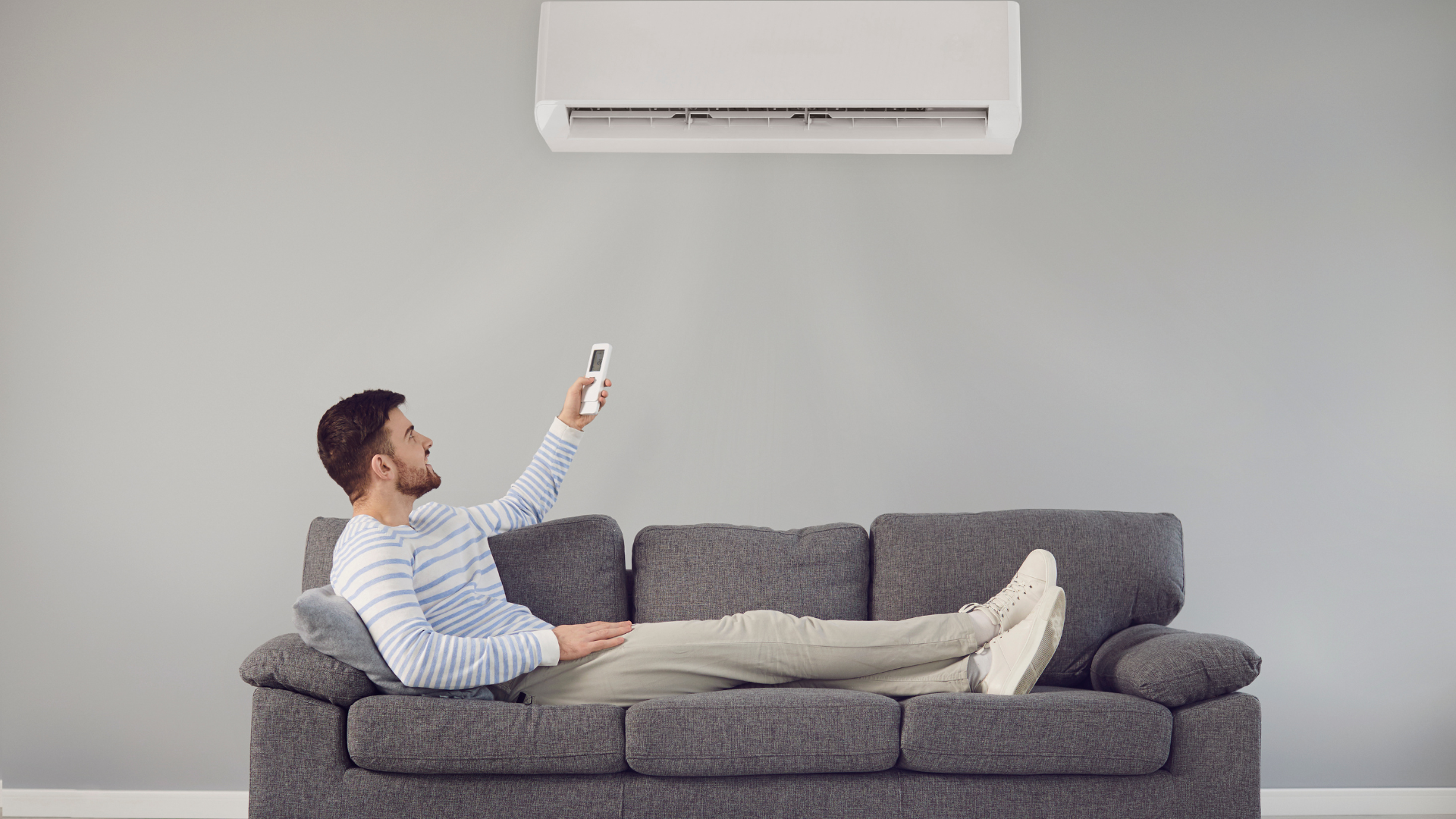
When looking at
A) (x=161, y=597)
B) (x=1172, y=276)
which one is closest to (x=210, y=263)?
(x=161, y=597)

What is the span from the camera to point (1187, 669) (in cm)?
183

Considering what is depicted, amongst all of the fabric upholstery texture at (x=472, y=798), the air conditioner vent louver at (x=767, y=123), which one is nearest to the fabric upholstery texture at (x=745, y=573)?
the fabric upholstery texture at (x=472, y=798)

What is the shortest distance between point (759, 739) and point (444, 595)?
702 millimetres

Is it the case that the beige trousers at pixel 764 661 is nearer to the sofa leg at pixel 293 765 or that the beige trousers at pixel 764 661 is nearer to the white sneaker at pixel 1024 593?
the white sneaker at pixel 1024 593

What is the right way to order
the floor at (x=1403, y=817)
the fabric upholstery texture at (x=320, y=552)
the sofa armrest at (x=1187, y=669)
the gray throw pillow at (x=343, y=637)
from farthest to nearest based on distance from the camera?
the floor at (x=1403, y=817), the fabric upholstery texture at (x=320, y=552), the sofa armrest at (x=1187, y=669), the gray throw pillow at (x=343, y=637)

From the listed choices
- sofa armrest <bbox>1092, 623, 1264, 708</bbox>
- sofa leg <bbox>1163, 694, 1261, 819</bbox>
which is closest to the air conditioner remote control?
sofa armrest <bbox>1092, 623, 1264, 708</bbox>

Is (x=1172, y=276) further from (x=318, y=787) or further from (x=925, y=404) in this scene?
(x=318, y=787)

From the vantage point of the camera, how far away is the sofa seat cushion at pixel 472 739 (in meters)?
1.74

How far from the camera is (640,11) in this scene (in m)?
2.35

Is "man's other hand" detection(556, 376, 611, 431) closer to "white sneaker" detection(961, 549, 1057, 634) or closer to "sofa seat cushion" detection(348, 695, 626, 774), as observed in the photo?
"sofa seat cushion" detection(348, 695, 626, 774)

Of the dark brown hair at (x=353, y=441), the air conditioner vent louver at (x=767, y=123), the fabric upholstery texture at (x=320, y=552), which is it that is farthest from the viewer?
the air conditioner vent louver at (x=767, y=123)

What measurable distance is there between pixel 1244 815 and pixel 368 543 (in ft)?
5.55

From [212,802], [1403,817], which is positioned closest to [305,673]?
[212,802]

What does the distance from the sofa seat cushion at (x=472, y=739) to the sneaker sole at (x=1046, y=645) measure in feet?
2.57
